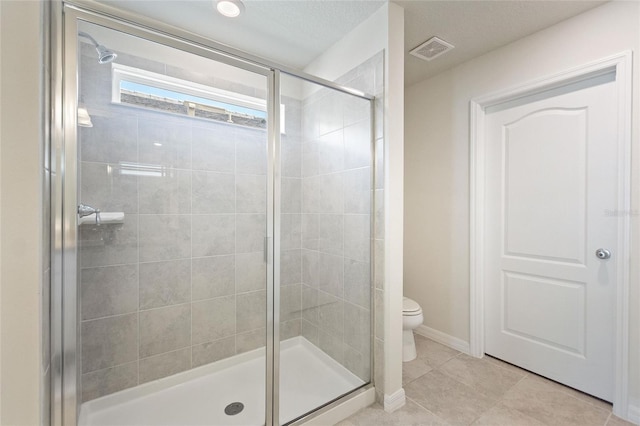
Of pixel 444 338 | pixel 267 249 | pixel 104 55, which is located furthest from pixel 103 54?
pixel 444 338

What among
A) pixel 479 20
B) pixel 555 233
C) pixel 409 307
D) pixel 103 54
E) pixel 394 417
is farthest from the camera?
pixel 409 307

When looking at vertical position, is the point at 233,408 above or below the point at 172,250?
below

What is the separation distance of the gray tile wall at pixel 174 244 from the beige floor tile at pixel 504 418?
47.0 inches

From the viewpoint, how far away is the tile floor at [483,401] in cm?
157

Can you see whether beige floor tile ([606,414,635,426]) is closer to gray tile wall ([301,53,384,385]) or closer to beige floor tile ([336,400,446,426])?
beige floor tile ([336,400,446,426])

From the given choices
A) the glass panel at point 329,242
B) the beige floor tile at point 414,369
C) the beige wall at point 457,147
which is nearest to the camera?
the beige wall at point 457,147

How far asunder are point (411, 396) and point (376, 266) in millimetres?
882

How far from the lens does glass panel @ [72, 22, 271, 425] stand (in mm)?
1521

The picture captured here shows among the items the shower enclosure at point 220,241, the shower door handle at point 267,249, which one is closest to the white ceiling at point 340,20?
the shower enclosure at point 220,241

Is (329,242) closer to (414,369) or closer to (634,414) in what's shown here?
(414,369)

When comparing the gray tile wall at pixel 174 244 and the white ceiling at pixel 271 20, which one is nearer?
the gray tile wall at pixel 174 244

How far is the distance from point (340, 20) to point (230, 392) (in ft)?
8.34

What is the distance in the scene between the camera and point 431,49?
212cm

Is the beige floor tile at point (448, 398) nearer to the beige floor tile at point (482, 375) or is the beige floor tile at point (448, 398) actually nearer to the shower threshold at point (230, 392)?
the beige floor tile at point (482, 375)
